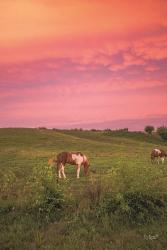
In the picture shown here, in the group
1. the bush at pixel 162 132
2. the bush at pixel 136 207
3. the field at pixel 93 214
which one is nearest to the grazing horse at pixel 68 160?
the field at pixel 93 214

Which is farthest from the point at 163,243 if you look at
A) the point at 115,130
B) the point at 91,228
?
the point at 115,130

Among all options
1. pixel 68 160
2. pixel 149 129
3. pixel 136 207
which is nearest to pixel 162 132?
pixel 149 129

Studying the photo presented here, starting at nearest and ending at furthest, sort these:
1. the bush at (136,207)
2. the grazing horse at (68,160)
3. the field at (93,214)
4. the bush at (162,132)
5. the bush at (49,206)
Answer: the field at (93,214), the bush at (136,207), the bush at (49,206), the grazing horse at (68,160), the bush at (162,132)

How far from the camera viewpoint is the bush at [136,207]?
14.4 meters

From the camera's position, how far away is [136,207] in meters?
14.8

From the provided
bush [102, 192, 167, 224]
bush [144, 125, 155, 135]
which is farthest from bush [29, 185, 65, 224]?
bush [144, 125, 155, 135]

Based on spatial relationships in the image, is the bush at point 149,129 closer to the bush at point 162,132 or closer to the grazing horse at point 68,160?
the bush at point 162,132

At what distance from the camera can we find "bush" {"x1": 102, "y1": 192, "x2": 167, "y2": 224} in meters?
14.4

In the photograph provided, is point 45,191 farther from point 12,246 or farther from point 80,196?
point 12,246

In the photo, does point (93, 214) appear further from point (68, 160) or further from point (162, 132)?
point (162, 132)

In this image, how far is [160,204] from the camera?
1520 centimetres

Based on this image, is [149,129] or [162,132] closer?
[162,132]

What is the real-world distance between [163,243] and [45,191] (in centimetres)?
580

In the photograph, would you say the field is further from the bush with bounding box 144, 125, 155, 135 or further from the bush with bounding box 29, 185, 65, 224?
the bush with bounding box 144, 125, 155, 135
